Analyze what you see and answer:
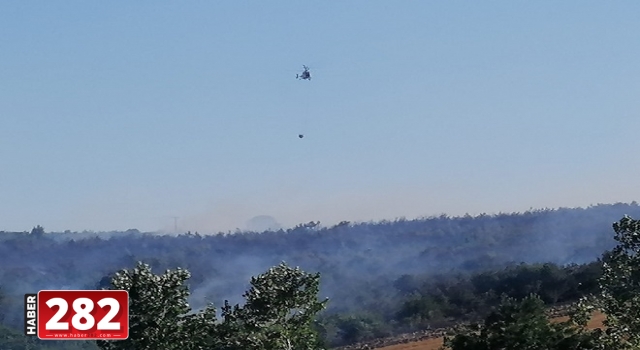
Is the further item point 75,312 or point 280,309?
point 280,309

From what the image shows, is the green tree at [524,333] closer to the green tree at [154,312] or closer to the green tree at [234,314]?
the green tree at [234,314]

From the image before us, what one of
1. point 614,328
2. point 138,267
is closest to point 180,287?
point 138,267

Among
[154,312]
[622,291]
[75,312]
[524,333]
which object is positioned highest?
[154,312]

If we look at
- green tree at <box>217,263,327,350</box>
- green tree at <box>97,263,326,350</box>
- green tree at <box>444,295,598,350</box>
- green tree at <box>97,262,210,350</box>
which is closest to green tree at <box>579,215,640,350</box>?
green tree at <box>444,295,598,350</box>

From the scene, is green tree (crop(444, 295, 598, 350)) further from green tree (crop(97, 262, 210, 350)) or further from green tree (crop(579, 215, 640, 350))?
green tree (crop(97, 262, 210, 350))

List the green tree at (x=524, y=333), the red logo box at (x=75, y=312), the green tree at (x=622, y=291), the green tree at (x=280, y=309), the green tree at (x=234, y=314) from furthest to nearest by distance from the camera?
1. the green tree at (x=280, y=309)
2. the green tree at (x=234, y=314)
3. the green tree at (x=524, y=333)
4. the green tree at (x=622, y=291)
5. the red logo box at (x=75, y=312)

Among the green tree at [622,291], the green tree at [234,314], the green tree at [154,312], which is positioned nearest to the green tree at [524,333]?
the green tree at [622,291]

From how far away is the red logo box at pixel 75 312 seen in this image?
64000 mm

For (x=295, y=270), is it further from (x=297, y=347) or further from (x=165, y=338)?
(x=165, y=338)

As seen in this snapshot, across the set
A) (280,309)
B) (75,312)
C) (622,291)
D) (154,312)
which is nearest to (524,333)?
(622,291)

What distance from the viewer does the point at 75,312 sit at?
65.2 metres

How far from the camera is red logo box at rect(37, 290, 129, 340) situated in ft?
210

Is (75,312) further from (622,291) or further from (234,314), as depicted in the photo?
(622,291)

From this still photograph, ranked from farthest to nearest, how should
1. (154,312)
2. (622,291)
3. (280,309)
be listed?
(280,309) < (154,312) < (622,291)
